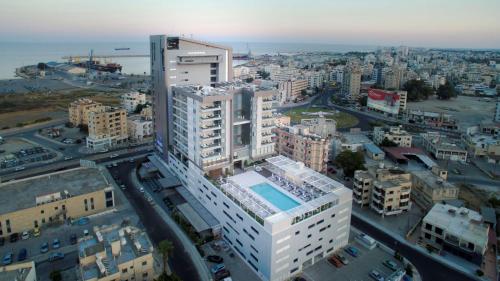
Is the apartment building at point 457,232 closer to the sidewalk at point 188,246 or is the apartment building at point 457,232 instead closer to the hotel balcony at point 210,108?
the sidewalk at point 188,246

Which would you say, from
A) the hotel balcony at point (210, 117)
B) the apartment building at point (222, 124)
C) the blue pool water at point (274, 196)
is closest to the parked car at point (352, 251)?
the blue pool water at point (274, 196)

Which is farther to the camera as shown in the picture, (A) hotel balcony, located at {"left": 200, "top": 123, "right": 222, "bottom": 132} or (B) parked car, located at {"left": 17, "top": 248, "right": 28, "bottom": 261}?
(A) hotel balcony, located at {"left": 200, "top": 123, "right": 222, "bottom": 132}

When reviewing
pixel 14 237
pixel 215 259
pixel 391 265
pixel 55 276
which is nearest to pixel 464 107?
pixel 391 265

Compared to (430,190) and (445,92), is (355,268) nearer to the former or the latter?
(430,190)

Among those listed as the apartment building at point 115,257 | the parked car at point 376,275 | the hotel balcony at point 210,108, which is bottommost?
the parked car at point 376,275

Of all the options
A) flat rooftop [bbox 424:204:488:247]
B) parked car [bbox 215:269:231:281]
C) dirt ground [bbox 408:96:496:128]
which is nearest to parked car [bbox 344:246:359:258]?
flat rooftop [bbox 424:204:488:247]

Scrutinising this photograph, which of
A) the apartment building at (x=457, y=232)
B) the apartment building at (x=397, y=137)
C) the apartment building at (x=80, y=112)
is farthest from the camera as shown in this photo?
the apartment building at (x=80, y=112)

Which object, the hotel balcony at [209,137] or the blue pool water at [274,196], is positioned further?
the hotel balcony at [209,137]

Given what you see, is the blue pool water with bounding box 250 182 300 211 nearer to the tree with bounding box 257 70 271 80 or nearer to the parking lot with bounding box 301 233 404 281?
the parking lot with bounding box 301 233 404 281
